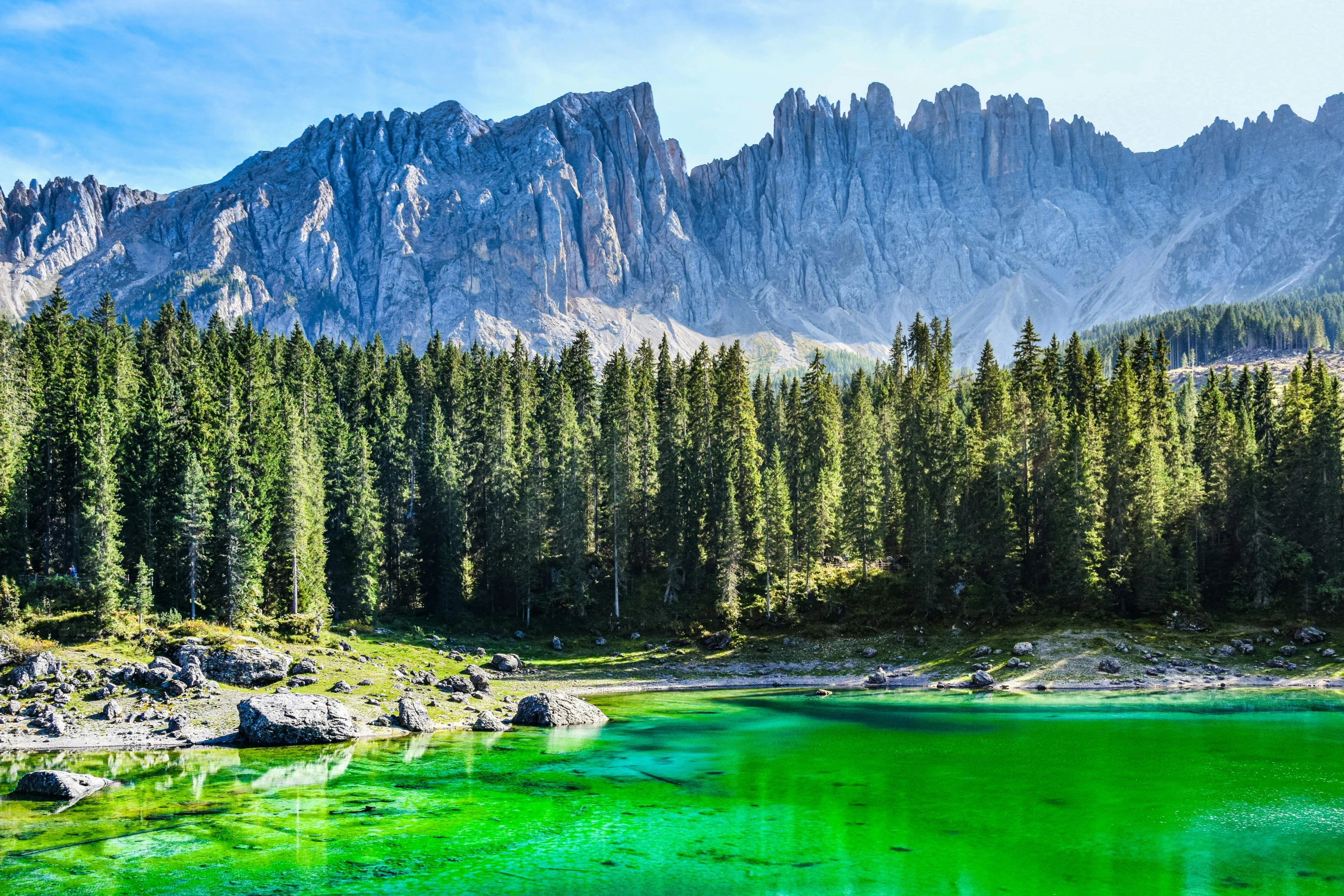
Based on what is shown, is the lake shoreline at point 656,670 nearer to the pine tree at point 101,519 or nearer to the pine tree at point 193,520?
the pine tree at point 101,519

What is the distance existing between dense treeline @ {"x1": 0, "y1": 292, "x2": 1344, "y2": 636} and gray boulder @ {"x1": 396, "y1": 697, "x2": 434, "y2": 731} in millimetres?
18553

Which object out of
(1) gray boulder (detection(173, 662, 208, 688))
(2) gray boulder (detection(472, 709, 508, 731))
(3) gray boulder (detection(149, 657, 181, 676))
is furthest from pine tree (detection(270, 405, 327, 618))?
(2) gray boulder (detection(472, 709, 508, 731))

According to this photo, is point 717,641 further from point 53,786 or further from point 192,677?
point 53,786

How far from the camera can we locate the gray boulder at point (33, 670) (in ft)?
150

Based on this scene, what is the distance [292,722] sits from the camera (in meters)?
44.0

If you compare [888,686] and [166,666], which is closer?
[166,666]

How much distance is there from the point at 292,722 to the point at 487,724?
1030cm

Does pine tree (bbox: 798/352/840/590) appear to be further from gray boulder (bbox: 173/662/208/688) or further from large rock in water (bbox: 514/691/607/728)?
gray boulder (bbox: 173/662/208/688)

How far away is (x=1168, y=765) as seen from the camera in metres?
37.2

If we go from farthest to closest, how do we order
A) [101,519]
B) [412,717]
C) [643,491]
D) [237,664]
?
[643,491] < [101,519] < [237,664] < [412,717]

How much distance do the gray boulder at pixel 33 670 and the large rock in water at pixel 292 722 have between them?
10973 millimetres

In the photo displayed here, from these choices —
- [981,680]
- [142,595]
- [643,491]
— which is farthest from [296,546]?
[981,680]

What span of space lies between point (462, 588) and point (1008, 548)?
50.2 m

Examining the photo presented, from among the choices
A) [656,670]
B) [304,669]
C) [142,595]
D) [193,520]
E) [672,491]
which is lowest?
[656,670]
